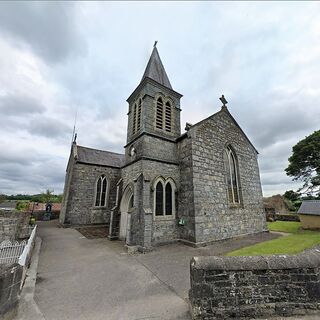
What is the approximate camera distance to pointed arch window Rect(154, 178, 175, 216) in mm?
10258

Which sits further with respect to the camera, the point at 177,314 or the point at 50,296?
the point at 50,296

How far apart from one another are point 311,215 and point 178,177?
50.3 ft

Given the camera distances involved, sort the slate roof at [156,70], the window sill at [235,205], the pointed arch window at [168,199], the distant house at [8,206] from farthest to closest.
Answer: the distant house at [8,206], the slate roof at [156,70], the window sill at [235,205], the pointed arch window at [168,199]

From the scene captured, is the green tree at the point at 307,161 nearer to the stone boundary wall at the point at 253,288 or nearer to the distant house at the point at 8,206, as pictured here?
Answer: the stone boundary wall at the point at 253,288

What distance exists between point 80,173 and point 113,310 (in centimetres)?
1642

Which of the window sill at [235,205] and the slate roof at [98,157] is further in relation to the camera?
the slate roof at [98,157]

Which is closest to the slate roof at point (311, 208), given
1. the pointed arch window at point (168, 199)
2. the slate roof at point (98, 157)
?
the pointed arch window at point (168, 199)

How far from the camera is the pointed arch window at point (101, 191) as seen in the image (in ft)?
61.6

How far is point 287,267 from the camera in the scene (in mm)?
3693

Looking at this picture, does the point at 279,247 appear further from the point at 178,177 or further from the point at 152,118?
the point at 152,118

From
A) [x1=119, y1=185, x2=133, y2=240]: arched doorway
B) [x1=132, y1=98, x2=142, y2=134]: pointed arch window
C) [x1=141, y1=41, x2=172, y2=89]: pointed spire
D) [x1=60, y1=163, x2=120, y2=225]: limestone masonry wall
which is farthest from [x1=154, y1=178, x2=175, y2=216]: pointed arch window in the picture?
[x1=60, y1=163, x2=120, y2=225]: limestone masonry wall

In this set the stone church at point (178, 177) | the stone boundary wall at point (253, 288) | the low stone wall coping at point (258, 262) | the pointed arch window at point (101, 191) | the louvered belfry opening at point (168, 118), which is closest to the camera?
the stone boundary wall at point (253, 288)

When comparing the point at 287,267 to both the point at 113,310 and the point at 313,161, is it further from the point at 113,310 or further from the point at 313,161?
the point at 313,161

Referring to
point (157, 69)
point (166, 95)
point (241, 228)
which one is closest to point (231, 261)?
point (241, 228)
